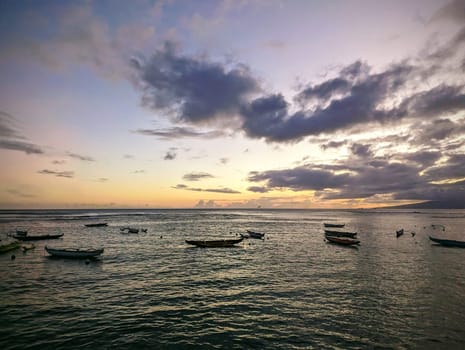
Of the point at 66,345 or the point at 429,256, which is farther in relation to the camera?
the point at 429,256

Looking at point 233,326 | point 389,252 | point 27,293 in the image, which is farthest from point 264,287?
point 389,252

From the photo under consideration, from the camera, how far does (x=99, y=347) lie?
17.2 metres

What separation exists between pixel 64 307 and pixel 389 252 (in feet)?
171

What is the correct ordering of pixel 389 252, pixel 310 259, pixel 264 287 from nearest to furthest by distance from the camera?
pixel 264 287
pixel 310 259
pixel 389 252

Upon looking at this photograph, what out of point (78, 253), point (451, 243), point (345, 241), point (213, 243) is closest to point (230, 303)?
point (78, 253)

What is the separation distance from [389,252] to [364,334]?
3931 centimetres

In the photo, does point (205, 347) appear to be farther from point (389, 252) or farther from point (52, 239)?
point (52, 239)

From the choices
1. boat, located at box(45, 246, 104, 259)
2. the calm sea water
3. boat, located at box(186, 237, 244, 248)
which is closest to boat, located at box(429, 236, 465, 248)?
the calm sea water

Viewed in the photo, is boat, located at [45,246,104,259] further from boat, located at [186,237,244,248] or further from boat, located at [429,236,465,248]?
boat, located at [429,236,465,248]

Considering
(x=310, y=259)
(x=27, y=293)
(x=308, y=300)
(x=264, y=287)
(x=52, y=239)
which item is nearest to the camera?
(x=308, y=300)

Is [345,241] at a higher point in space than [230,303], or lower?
higher

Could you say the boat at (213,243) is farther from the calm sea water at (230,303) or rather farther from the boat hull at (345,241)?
the boat hull at (345,241)

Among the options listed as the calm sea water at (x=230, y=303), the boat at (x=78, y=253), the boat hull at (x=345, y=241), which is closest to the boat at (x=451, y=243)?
the boat hull at (x=345, y=241)

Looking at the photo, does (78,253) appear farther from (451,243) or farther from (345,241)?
(451,243)
